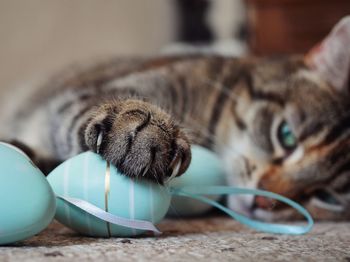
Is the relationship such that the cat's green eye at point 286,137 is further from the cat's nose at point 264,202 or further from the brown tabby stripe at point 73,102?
the brown tabby stripe at point 73,102

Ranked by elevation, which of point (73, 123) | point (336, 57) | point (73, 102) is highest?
point (336, 57)

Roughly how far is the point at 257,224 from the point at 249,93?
572mm

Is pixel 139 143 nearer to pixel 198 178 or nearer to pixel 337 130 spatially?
pixel 198 178

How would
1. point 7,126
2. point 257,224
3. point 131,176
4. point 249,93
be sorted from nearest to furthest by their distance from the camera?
point 131,176, point 257,224, point 249,93, point 7,126

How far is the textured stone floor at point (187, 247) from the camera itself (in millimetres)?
685

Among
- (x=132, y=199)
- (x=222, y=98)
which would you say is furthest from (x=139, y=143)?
(x=222, y=98)

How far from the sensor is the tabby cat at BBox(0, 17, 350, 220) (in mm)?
998

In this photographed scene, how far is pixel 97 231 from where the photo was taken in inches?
32.0

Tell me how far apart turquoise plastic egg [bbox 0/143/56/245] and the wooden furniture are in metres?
1.94

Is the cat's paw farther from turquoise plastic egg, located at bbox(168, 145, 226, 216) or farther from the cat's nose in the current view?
the cat's nose

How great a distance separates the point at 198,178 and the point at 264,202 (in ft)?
0.65

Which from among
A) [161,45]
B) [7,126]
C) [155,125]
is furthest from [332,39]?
[161,45]

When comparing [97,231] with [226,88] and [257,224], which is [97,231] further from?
[226,88]

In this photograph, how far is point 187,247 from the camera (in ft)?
2.52
